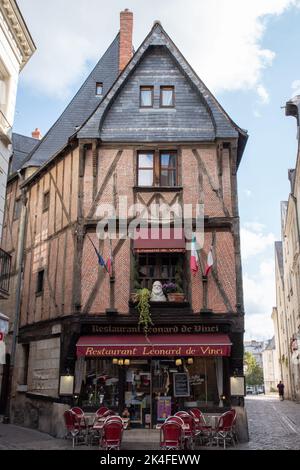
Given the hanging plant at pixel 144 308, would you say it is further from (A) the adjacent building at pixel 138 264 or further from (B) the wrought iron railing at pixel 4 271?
(B) the wrought iron railing at pixel 4 271

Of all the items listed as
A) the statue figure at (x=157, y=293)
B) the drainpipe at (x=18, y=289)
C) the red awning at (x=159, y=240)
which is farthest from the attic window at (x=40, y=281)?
the statue figure at (x=157, y=293)

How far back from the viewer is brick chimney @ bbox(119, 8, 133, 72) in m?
19.1

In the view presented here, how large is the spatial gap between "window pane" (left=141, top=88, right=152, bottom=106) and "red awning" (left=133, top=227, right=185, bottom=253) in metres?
4.56

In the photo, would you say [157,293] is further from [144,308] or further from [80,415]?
[80,415]

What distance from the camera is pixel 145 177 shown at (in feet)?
48.9

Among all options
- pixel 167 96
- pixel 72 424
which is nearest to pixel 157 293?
pixel 72 424

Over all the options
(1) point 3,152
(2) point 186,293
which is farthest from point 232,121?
(1) point 3,152

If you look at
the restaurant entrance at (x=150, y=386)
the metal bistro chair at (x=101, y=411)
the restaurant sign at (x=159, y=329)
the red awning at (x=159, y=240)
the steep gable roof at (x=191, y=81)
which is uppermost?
the steep gable roof at (x=191, y=81)

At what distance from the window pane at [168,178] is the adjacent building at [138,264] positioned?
0.11ft

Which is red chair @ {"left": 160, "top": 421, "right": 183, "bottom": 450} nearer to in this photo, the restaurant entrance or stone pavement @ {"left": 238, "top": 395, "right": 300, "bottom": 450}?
stone pavement @ {"left": 238, "top": 395, "right": 300, "bottom": 450}

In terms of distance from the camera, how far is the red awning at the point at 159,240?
1370 cm

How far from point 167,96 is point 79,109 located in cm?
529

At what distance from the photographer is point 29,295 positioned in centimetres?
1714
